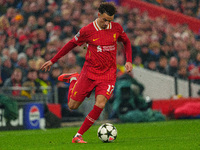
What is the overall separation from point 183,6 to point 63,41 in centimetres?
895

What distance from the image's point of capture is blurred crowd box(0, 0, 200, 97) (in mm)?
13047

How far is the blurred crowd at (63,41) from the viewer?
13047 millimetres

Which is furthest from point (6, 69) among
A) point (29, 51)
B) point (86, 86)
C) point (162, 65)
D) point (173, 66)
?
point (173, 66)

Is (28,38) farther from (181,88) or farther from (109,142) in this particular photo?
(109,142)

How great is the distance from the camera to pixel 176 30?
19328mm

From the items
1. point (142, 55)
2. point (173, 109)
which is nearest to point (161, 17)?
point (142, 55)

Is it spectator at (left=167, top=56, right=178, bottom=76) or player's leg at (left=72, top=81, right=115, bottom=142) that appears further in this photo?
spectator at (left=167, top=56, right=178, bottom=76)

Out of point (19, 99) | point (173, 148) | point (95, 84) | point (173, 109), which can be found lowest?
point (173, 109)

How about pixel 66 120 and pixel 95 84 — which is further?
pixel 66 120

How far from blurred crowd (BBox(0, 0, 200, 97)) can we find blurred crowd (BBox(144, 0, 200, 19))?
2.06 meters

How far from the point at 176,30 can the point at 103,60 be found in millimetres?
12332

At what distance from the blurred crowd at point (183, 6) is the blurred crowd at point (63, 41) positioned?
2.06 m

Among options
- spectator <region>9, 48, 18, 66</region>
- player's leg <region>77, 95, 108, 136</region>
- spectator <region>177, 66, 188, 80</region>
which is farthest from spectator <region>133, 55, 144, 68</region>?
player's leg <region>77, 95, 108, 136</region>

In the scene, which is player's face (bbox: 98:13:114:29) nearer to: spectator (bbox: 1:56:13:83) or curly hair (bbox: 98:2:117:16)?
curly hair (bbox: 98:2:117:16)
